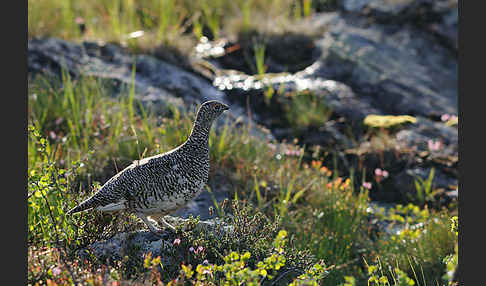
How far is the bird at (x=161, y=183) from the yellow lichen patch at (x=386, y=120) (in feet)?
13.6

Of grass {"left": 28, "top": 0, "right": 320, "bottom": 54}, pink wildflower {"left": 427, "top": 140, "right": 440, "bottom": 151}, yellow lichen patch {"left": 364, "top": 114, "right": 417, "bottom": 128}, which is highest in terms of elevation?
grass {"left": 28, "top": 0, "right": 320, "bottom": 54}

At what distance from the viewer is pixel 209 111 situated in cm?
392

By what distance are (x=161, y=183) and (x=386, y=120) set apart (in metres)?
4.61

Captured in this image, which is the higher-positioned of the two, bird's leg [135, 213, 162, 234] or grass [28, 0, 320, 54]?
grass [28, 0, 320, 54]

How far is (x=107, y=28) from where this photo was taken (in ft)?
28.9

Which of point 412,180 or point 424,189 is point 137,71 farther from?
point 424,189

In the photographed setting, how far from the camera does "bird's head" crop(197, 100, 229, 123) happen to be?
3892 mm

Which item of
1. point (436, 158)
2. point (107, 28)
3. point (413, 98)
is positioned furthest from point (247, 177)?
point (107, 28)

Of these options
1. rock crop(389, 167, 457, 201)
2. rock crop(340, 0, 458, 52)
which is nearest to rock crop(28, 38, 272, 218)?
rock crop(389, 167, 457, 201)

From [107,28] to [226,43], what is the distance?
1.98 metres

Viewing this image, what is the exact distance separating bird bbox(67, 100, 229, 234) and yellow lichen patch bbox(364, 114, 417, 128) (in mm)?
4133

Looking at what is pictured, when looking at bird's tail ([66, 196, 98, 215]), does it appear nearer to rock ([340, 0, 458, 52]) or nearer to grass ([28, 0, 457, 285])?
grass ([28, 0, 457, 285])

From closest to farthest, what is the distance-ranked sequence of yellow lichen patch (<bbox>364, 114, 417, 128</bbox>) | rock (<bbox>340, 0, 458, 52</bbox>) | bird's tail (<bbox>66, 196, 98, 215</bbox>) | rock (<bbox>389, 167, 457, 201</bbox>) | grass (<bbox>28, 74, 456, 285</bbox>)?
bird's tail (<bbox>66, 196, 98, 215</bbox>) < grass (<bbox>28, 74, 456, 285</bbox>) < rock (<bbox>389, 167, 457, 201</bbox>) < yellow lichen patch (<bbox>364, 114, 417, 128</bbox>) < rock (<bbox>340, 0, 458, 52</bbox>)

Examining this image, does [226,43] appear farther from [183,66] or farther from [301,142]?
[301,142]
